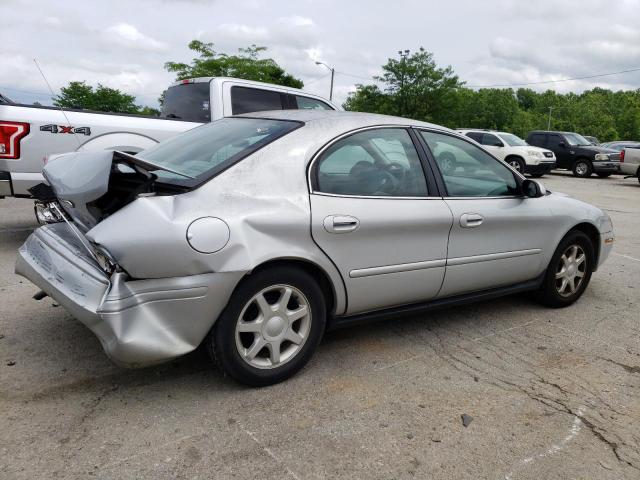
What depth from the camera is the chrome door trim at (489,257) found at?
3.69 metres

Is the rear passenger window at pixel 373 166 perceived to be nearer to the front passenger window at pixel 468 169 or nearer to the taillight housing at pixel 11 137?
the front passenger window at pixel 468 169

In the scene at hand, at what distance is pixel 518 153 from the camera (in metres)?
19.9

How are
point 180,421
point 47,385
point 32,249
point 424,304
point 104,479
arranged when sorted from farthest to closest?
point 424,304, point 32,249, point 47,385, point 180,421, point 104,479

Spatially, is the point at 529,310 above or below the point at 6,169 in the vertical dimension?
below

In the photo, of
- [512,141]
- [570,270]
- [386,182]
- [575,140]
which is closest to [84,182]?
[386,182]

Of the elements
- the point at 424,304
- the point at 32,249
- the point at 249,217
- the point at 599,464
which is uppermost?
the point at 249,217

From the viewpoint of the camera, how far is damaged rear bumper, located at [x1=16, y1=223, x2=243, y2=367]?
2.55 m

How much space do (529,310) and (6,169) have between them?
4.95m

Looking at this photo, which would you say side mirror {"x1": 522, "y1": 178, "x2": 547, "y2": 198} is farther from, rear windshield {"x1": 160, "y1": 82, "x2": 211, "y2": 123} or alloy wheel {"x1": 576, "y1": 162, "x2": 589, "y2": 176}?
alloy wheel {"x1": 576, "y1": 162, "x2": 589, "y2": 176}

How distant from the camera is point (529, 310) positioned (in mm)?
4570

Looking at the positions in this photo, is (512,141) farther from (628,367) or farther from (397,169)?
(397,169)

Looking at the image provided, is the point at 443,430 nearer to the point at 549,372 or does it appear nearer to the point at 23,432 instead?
the point at 549,372

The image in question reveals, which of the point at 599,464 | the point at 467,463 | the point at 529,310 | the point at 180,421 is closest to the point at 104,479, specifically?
the point at 180,421

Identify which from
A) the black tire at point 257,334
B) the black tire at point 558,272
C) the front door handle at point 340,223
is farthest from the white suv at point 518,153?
the black tire at point 257,334
